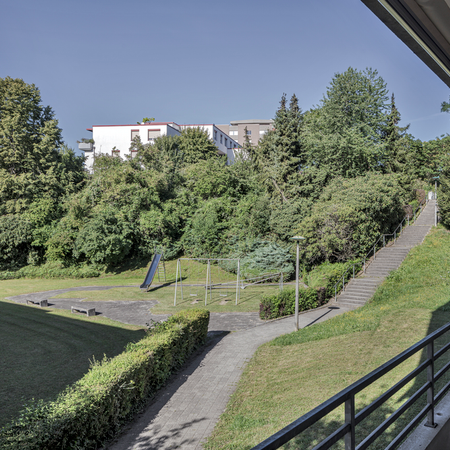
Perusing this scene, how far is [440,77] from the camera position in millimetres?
2969

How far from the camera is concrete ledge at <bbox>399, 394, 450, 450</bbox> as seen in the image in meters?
2.45

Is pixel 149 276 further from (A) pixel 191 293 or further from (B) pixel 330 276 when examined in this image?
(B) pixel 330 276

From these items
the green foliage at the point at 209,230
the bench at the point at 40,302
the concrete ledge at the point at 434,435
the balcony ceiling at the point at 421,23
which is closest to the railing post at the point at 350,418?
the concrete ledge at the point at 434,435

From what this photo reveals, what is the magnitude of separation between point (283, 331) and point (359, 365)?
5.94 metres

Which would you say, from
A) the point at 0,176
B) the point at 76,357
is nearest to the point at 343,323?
the point at 76,357

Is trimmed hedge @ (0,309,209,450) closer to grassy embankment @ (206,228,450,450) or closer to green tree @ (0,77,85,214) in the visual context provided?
grassy embankment @ (206,228,450,450)

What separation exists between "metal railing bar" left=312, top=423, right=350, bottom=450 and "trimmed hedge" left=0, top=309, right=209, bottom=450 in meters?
4.85

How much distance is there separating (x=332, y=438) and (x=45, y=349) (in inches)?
481

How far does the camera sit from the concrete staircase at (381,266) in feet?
61.6

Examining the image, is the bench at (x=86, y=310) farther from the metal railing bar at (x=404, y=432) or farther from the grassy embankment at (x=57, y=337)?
the metal railing bar at (x=404, y=432)

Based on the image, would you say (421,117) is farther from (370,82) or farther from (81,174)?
(81,174)

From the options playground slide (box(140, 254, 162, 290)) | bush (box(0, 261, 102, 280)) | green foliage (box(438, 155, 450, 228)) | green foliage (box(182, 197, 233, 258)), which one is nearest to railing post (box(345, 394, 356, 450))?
playground slide (box(140, 254, 162, 290))

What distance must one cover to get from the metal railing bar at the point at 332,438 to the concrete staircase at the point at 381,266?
17.5 metres

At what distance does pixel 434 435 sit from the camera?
8.39 feet
